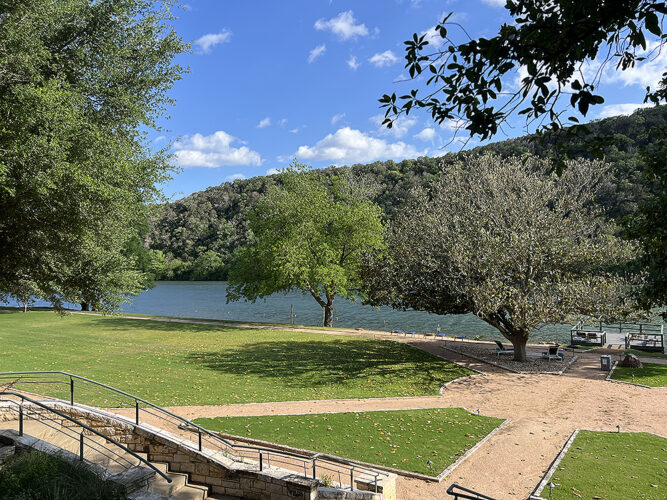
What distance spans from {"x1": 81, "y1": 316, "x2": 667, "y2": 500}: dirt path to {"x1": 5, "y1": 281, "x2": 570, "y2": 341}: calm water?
12663 millimetres

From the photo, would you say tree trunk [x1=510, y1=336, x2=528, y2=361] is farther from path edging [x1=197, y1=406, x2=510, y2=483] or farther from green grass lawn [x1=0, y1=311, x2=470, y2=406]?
path edging [x1=197, y1=406, x2=510, y2=483]

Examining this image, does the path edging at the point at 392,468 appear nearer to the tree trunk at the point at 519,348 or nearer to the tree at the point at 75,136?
the tree at the point at 75,136

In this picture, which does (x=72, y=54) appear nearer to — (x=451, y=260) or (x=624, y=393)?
(x=451, y=260)

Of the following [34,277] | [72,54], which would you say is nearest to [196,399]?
[34,277]

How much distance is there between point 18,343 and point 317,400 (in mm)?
18777

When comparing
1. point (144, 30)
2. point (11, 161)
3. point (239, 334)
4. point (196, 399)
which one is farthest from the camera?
point (239, 334)

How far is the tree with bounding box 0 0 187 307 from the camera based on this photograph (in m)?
9.28

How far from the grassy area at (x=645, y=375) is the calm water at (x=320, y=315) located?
30.3ft

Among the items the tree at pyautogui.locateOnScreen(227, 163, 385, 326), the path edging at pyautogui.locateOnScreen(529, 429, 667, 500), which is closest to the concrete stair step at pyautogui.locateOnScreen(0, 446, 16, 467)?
the path edging at pyautogui.locateOnScreen(529, 429, 667, 500)

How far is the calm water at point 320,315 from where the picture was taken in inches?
1512

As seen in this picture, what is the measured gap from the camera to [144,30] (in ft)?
42.0

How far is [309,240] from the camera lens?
34188mm

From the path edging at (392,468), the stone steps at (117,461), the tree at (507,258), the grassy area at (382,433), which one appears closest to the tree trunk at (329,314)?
the tree at (507,258)

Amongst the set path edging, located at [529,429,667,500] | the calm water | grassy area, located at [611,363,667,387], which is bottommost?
the calm water
